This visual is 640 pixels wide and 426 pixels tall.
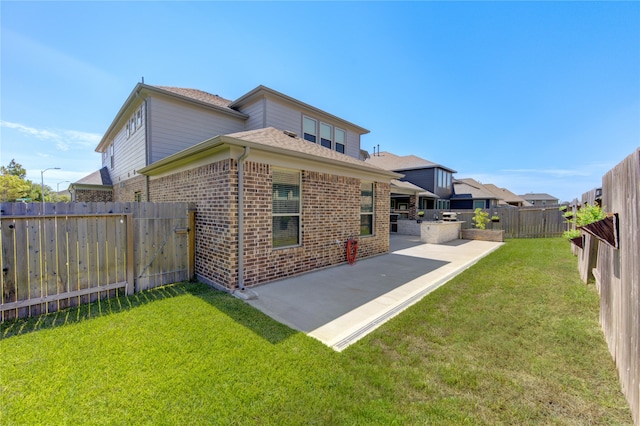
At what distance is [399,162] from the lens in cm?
2556

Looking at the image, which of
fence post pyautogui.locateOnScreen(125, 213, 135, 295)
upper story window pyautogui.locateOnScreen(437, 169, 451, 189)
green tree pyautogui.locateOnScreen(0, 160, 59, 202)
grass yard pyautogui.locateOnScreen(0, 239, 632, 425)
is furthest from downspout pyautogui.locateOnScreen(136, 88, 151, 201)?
green tree pyautogui.locateOnScreen(0, 160, 59, 202)

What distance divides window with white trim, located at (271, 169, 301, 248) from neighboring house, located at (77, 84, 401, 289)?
0.02 meters

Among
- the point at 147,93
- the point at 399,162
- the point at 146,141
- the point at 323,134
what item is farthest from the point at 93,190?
the point at 399,162

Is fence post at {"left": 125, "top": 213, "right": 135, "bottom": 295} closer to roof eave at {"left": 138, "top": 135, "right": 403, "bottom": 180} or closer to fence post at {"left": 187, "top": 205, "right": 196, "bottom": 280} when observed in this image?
fence post at {"left": 187, "top": 205, "right": 196, "bottom": 280}

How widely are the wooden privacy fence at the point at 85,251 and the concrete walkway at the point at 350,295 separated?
2321 millimetres

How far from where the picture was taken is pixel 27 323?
3805 millimetres

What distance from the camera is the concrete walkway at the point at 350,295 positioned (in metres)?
3.78

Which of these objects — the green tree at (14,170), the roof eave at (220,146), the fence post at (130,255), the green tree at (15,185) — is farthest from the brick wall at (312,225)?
the green tree at (14,170)

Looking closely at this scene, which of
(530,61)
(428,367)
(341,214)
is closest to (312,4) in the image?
(341,214)

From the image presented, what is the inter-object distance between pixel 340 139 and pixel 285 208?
27.2ft

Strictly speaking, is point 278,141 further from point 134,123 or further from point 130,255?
point 134,123

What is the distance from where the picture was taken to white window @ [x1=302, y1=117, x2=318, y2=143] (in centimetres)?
1167

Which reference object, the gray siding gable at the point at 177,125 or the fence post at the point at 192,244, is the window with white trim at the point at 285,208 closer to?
the fence post at the point at 192,244

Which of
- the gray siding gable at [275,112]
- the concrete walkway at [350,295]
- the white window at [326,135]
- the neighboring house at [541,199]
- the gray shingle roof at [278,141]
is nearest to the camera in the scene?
the concrete walkway at [350,295]
